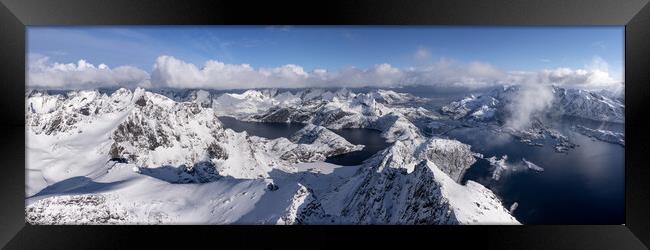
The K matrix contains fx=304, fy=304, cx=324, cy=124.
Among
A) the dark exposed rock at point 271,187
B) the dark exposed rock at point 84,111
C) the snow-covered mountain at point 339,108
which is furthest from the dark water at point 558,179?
the dark exposed rock at point 84,111

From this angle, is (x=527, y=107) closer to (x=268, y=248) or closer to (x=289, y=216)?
(x=289, y=216)

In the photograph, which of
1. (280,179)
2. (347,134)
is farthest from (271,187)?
(347,134)

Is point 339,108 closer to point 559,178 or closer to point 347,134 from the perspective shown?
point 347,134
